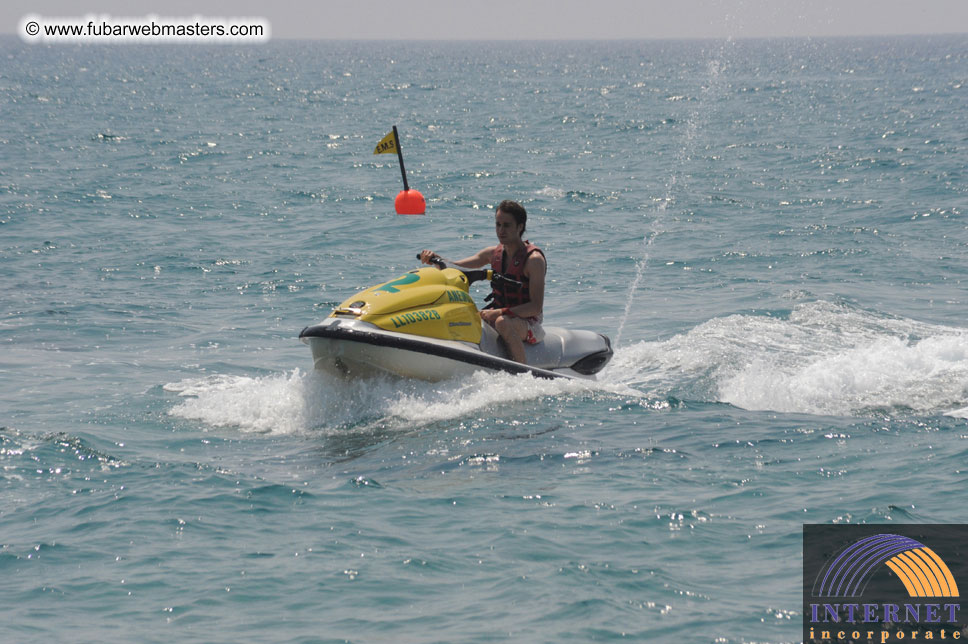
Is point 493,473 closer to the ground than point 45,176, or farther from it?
closer to the ground

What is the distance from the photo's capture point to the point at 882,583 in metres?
5.25

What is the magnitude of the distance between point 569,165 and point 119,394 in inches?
800

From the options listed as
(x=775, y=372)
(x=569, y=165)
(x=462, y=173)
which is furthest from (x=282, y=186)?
(x=775, y=372)

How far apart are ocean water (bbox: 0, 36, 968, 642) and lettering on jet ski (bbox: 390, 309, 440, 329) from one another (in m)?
0.47

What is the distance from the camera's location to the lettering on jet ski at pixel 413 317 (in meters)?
7.98

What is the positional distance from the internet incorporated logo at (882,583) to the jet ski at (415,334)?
10.1 ft

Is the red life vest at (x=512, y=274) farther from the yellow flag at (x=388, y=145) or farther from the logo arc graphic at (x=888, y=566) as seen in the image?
the logo arc graphic at (x=888, y=566)

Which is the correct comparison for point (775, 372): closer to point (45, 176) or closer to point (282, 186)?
point (282, 186)

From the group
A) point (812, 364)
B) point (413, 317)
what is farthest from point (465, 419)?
point (812, 364)

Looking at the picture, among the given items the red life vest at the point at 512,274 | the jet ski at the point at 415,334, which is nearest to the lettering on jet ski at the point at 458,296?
the jet ski at the point at 415,334

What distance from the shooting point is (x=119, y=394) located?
30.1ft

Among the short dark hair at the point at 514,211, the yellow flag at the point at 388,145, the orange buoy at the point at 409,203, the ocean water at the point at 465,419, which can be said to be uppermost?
the yellow flag at the point at 388,145

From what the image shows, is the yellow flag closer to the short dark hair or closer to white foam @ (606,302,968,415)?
the short dark hair

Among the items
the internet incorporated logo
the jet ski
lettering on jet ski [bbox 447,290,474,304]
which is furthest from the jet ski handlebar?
the internet incorporated logo
